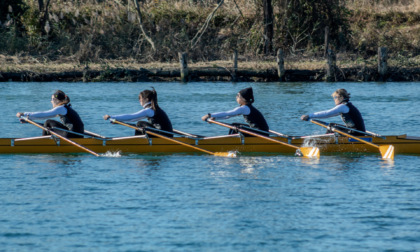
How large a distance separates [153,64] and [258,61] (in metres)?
5.10

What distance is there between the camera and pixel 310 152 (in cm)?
1543

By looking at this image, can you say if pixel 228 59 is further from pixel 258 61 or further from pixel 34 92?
pixel 34 92

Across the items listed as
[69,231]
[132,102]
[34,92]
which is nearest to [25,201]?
[69,231]

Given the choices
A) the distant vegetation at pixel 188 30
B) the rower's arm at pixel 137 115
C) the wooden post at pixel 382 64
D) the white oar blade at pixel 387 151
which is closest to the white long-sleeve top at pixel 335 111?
the white oar blade at pixel 387 151

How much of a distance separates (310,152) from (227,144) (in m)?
1.76

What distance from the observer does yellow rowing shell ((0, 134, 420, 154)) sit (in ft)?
51.2

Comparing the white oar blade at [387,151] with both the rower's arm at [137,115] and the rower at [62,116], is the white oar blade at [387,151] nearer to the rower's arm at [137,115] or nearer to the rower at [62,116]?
the rower's arm at [137,115]

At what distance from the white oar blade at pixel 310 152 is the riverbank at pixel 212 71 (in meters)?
17.9

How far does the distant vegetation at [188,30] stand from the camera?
3756cm

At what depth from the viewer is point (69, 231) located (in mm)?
10672

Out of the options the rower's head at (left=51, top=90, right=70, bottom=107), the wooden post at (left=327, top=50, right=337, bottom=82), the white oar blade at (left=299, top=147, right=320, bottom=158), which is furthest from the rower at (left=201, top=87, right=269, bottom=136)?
the wooden post at (left=327, top=50, right=337, bottom=82)

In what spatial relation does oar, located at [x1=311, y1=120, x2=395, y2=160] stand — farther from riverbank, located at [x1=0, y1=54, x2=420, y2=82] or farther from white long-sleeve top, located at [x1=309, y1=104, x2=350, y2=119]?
riverbank, located at [x1=0, y1=54, x2=420, y2=82]

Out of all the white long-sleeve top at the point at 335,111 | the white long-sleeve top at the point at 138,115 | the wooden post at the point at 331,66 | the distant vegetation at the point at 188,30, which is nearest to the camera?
the white long-sleeve top at the point at 335,111

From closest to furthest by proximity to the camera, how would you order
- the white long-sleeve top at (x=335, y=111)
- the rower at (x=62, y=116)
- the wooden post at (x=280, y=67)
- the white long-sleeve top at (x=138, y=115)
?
1. the white long-sleeve top at (x=335, y=111)
2. the white long-sleeve top at (x=138, y=115)
3. the rower at (x=62, y=116)
4. the wooden post at (x=280, y=67)
